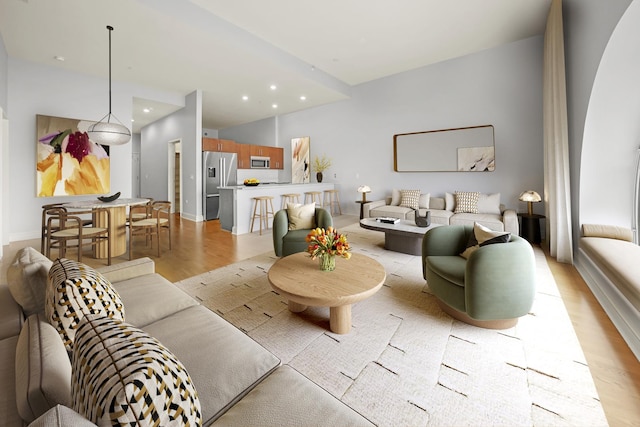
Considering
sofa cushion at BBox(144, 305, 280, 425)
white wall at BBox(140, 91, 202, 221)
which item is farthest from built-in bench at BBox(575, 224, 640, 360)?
white wall at BBox(140, 91, 202, 221)

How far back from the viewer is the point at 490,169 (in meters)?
5.41

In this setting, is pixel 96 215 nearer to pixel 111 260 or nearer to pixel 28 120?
pixel 111 260

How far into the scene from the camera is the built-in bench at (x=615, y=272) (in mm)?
2008

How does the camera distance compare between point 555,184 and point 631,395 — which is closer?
point 631,395

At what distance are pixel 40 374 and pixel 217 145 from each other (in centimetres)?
762

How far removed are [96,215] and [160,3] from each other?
9.47ft

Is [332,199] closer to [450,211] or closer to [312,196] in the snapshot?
[312,196]

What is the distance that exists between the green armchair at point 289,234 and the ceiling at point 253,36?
2876 millimetres

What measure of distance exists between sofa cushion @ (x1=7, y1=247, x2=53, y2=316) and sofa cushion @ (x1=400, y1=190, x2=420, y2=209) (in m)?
5.60

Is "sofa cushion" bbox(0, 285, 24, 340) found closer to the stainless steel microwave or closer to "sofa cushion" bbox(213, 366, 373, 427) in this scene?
"sofa cushion" bbox(213, 366, 373, 427)

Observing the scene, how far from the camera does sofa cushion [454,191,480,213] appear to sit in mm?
5242

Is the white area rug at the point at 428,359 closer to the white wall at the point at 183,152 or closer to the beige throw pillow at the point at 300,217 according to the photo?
the beige throw pillow at the point at 300,217

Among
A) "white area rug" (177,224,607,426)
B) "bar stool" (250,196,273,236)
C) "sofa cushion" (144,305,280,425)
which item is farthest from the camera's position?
"bar stool" (250,196,273,236)

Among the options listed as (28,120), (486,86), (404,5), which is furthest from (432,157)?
(28,120)
